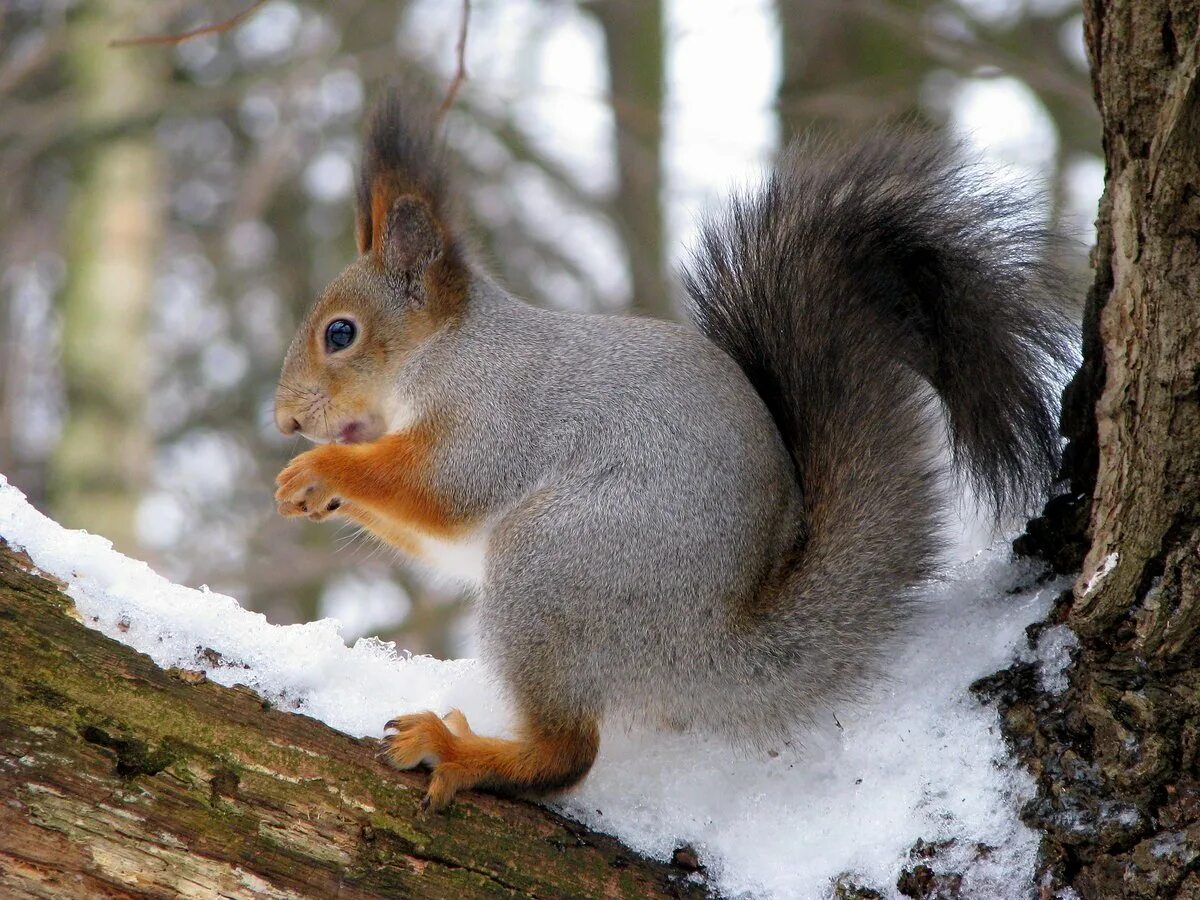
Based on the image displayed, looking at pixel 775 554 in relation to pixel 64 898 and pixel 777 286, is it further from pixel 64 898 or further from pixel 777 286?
pixel 64 898

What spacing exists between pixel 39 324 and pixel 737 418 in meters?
4.24

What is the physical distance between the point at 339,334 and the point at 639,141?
7.75ft

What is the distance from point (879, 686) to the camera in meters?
1.37

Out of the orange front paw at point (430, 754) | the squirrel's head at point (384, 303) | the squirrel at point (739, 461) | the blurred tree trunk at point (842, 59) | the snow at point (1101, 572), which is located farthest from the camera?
the blurred tree trunk at point (842, 59)

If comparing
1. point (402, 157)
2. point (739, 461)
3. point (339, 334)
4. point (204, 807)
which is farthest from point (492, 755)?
point (402, 157)

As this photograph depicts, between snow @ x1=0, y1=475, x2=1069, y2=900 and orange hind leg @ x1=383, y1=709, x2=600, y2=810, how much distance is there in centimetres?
4

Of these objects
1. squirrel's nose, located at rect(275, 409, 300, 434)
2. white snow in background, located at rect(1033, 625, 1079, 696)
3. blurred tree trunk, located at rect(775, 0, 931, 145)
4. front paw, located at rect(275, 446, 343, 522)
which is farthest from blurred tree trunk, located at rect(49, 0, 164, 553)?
white snow in background, located at rect(1033, 625, 1079, 696)

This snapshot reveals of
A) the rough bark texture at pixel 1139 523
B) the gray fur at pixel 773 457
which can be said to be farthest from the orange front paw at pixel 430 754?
the rough bark texture at pixel 1139 523

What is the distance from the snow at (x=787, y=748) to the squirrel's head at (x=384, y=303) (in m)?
0.40

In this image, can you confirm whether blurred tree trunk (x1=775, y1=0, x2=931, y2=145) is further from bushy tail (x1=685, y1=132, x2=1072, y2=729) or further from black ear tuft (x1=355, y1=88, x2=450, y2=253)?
bushy tail (x1=685, y1=132, x2=1072, y2=729)

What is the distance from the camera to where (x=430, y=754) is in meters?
1.26

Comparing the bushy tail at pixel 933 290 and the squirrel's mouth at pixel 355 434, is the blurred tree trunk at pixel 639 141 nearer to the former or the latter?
the squirrel's mouth at pixel 355 434

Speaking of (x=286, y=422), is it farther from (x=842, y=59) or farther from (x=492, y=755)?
(x=842, y=59)

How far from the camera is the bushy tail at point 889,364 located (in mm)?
1391
